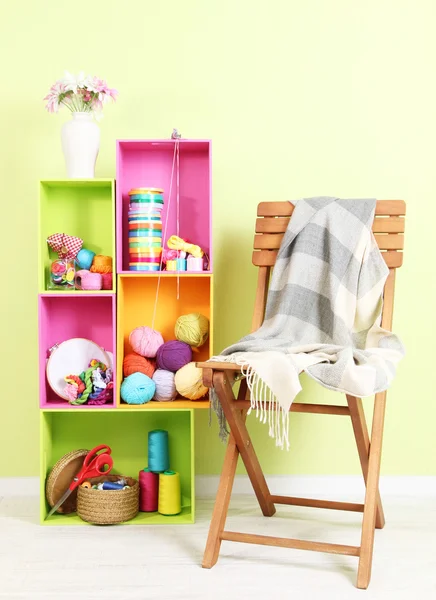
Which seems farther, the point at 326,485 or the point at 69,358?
the point at 326,485

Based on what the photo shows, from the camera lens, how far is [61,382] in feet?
8.52

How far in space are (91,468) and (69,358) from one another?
15.2 inches

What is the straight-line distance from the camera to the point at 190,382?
2523mm

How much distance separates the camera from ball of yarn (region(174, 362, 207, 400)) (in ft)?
8.29

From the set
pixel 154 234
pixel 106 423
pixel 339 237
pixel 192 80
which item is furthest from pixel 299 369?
pixel 192 80

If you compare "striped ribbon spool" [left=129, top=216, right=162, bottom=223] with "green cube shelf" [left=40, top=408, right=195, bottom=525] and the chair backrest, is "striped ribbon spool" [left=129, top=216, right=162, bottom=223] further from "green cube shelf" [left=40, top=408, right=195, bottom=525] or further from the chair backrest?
"green cube shelf" [left=40, top=408, right=195, bottom=525]

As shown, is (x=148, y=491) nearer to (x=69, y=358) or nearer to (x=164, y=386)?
(x=164, y=386)

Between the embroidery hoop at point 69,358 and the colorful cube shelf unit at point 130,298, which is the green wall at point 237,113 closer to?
the colorful cube shelf unit at point 130,298

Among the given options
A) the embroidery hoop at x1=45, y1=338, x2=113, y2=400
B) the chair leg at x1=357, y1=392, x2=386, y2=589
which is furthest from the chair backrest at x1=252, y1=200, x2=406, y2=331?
the embroidery hoop at x1=45, y1=338, x2=113, y2=400

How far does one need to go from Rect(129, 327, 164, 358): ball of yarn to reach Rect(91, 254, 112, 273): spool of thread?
0.80ft

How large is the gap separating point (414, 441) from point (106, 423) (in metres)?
1.16

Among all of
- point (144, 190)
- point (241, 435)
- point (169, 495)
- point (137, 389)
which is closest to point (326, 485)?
point (169, 495)

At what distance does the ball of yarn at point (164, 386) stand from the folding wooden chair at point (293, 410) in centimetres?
26

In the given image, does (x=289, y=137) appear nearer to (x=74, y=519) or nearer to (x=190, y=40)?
(x=190, y=40)
